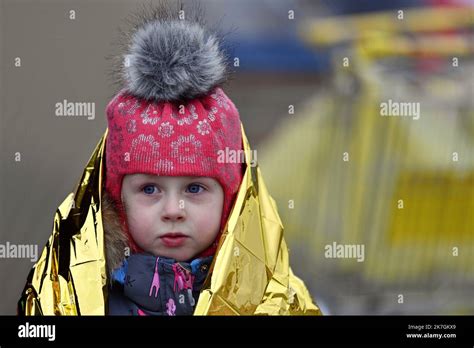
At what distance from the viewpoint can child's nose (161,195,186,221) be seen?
2.12m

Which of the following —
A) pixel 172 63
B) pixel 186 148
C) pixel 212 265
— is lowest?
pixel 212 265

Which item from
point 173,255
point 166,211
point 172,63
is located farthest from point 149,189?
point 172,63

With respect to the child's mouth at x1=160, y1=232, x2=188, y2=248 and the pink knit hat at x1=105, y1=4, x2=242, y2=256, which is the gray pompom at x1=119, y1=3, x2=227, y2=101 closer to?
the pink knit hat at x1=105, y1=4, x2=242, y2=256

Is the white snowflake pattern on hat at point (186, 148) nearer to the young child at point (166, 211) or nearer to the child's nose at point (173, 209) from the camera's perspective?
the young child at point (166, 211)

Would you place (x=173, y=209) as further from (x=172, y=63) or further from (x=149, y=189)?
(x=172, y=63)

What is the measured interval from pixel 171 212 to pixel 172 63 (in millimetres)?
421

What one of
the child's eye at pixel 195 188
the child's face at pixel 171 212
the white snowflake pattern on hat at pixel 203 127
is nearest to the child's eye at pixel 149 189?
the child's face at pixel 171 212

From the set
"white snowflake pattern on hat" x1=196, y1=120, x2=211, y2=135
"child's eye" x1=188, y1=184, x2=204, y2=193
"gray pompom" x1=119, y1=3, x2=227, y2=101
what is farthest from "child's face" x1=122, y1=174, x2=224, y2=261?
"gray pompom" x1=119, y1=3, x2=227, y2=101

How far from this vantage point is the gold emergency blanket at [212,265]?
221cm

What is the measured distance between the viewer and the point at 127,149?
215 cm

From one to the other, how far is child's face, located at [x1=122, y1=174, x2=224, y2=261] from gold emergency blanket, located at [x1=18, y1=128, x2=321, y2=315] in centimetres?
9

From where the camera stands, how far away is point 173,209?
2117 millimetres
